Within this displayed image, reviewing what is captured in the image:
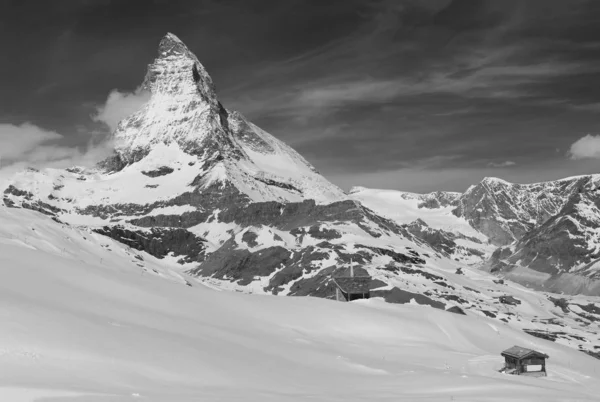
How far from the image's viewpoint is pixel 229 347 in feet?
131

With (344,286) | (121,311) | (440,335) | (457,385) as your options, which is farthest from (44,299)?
(344,286)

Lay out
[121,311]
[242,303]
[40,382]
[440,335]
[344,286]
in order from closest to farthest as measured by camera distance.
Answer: [40,382], [121,311], [242,303], [440,335], [344,286]

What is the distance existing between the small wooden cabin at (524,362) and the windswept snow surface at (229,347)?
1382mm

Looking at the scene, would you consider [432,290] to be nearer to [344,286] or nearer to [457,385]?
[344,286]

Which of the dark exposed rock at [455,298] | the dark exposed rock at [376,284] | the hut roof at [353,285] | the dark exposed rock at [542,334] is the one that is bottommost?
the dark exposed rock at [542,334]

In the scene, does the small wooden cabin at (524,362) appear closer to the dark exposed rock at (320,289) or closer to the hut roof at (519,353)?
the hut roof at (519,353)

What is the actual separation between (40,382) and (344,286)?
71245 millimetres

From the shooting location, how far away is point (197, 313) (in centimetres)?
4859

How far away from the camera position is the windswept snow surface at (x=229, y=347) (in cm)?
2826

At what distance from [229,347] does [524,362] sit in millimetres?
24843

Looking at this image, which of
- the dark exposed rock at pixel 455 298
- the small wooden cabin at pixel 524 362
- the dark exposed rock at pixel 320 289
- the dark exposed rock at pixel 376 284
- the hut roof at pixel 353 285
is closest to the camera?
the small wooden cabin at pixel 524 362

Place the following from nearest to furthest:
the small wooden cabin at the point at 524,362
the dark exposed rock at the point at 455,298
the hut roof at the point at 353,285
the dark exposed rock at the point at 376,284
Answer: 1. the small wooden cabin at the point at 524,362
2. the hut roof at the point at 353,285
3. the dark exposed rock at the point at 376,284
4. the dark exposed rock at the point at 455,298

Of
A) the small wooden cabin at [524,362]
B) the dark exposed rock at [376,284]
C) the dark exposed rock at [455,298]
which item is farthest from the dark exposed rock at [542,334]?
the small wooden cabin at [524,362]

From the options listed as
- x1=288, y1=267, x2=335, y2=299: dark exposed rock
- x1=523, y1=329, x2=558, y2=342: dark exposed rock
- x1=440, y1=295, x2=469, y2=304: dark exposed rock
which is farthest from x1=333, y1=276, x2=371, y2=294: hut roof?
x1=440, y1=295, x2=469, y2=304: dark exposed rock
